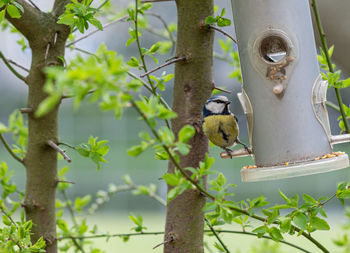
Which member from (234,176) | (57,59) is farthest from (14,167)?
(57,59)

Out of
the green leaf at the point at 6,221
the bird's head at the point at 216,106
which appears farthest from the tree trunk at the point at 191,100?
the green leaf at the point at 6,221

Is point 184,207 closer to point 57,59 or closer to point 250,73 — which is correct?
point 250,73

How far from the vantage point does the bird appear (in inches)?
52.1

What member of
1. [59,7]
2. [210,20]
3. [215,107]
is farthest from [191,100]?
[59,7]

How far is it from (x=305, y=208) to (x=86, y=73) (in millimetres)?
653

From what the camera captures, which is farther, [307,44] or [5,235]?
[307,44]

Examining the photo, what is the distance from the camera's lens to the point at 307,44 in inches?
57.8

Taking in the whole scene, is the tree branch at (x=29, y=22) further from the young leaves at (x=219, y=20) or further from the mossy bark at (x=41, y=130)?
the young leaves at (x=219, y=20)

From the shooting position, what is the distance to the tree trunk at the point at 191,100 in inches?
51.7

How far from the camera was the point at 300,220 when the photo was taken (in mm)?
1062

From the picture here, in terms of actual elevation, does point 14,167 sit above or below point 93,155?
above

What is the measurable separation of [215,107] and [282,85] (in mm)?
215

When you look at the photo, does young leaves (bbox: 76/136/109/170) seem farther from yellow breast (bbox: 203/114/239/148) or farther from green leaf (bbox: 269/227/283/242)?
green leaf (bbox: 269/227/283/242)

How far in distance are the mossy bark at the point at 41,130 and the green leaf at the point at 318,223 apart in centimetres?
73
